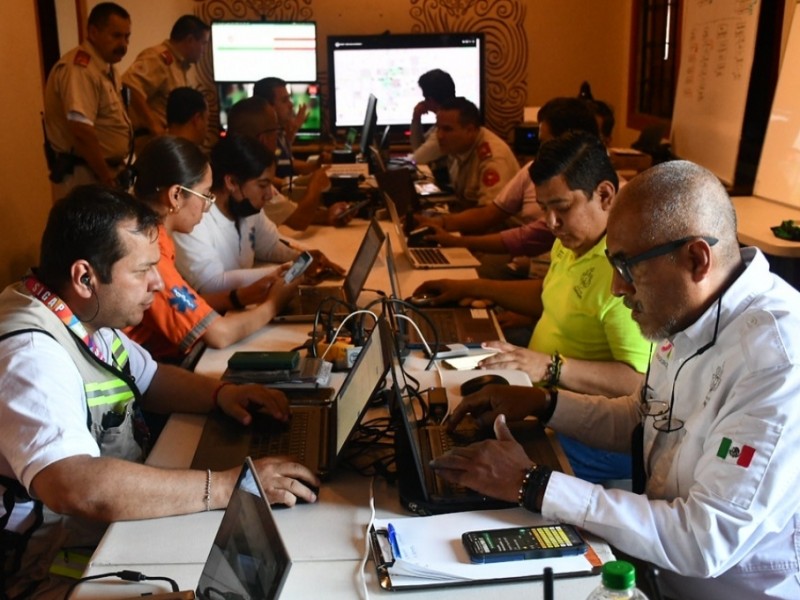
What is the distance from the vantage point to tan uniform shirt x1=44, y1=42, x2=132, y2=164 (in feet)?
16.8

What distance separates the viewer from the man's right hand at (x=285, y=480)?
1636 millimetres

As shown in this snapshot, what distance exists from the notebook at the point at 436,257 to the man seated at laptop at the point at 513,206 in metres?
0.18

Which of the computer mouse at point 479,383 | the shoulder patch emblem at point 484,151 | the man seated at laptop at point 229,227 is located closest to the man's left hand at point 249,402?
the computer mouse at point 479,383

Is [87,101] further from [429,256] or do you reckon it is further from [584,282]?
[584,282]

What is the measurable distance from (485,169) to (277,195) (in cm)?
111

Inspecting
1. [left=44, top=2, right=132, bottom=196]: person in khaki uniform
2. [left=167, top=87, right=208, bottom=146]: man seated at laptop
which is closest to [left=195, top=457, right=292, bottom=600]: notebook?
[left=167, top=87, right=208, bottom=146]: man seated at laptop

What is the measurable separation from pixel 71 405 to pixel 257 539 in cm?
52

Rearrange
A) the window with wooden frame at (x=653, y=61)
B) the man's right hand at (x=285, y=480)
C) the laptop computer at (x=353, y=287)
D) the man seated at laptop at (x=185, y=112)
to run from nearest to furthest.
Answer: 1. the man's right hand at (x=285, y=480)
2. the laptop computer at (x=353, y=287)
3. the man seated at laptop at (x=185, y=112)
4. the window with wooden frame at (x=653, y=61)

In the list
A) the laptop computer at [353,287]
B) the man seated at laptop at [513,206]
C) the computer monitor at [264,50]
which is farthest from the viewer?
the computer monitor at [264,50]

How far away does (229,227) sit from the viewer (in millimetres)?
3295

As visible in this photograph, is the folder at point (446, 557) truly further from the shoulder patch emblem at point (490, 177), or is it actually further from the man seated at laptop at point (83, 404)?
the shoulder patch emblem at point (490, 177)

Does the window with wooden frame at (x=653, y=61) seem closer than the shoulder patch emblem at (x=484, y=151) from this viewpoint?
No

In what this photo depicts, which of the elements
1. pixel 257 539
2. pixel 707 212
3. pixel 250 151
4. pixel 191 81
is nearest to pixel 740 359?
pixel 707 212

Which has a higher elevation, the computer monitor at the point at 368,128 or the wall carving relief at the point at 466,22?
the wall carving relief at the point at 466,22
